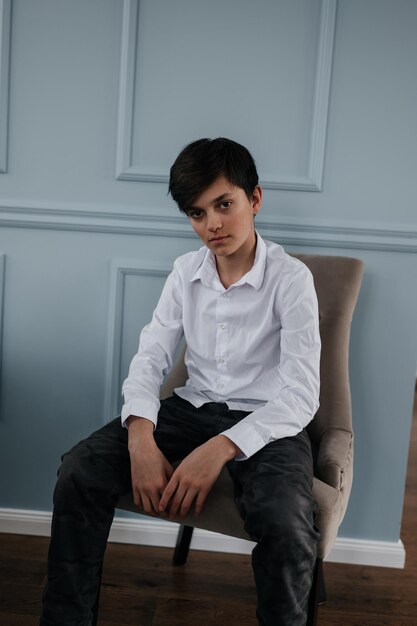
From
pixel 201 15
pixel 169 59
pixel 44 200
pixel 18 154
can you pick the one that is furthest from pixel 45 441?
pixel 201 15

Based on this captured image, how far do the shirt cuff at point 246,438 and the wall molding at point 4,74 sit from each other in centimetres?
99

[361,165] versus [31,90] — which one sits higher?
[31,90]

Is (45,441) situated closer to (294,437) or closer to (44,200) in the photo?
(44,200)

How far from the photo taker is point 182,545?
1834 millimetres

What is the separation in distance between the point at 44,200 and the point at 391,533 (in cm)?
132

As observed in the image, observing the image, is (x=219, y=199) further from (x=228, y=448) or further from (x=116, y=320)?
(x=116, y=320)

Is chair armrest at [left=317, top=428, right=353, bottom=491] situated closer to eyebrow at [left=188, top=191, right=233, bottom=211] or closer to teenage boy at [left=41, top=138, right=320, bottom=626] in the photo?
teenage boy at [left=41, top=138, right=320, bottom=626]

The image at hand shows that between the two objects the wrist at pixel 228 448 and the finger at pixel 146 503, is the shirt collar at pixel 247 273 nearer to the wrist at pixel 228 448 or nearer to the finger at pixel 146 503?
the wrist at pixel 228 448

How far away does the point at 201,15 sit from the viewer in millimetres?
1743

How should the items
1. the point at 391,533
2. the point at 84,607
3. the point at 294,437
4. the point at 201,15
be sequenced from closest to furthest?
the point at 84,607 < the point at 294,437 < the point at 201,15 < the point at 391,533

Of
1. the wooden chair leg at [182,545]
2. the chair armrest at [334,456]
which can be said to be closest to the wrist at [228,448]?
the chair armrest at [334,456]

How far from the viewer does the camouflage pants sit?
3.77 ft

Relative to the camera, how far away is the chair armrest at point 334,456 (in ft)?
4.54

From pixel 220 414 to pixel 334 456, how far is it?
0.26 meters
